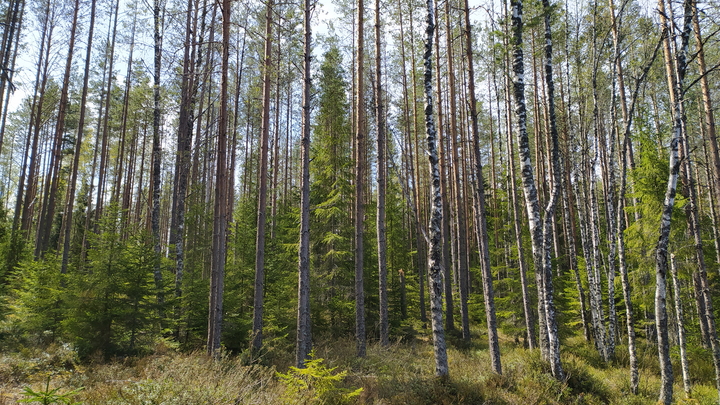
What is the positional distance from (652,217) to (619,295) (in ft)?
21.2

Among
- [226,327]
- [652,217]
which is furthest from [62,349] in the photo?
[652,217]

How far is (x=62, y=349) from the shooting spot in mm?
8375

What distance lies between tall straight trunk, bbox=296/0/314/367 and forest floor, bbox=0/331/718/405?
2.89ft

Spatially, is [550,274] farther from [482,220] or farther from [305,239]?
[305,239]

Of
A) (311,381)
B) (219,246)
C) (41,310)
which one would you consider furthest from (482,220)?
(41,310)

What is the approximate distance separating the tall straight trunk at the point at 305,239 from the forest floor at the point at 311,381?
88cm

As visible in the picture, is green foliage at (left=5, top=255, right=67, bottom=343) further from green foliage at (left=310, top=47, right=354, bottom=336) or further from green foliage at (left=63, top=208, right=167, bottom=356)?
Answer: green foliage at (left=310, top=47, right=354, bottom=336)

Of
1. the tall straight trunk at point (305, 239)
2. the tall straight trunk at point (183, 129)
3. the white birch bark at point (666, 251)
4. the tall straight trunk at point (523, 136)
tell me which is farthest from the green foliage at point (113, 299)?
→ the white birch bark at point (666, 251)

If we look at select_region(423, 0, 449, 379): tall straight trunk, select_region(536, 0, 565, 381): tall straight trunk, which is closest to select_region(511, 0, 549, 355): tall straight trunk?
select_region(536, 0, 565, 381): tall straight trunk

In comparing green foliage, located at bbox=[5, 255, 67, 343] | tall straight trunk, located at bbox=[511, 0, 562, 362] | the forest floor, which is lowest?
the forest floor

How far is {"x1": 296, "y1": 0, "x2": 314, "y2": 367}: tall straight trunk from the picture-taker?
8547mm

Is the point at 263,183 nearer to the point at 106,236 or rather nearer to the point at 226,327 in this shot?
the point at 106,236

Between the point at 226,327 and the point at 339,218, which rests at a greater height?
the point at 339,218

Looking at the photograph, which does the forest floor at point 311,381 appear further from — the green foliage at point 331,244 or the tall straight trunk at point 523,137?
the green foliage at point 331,244
